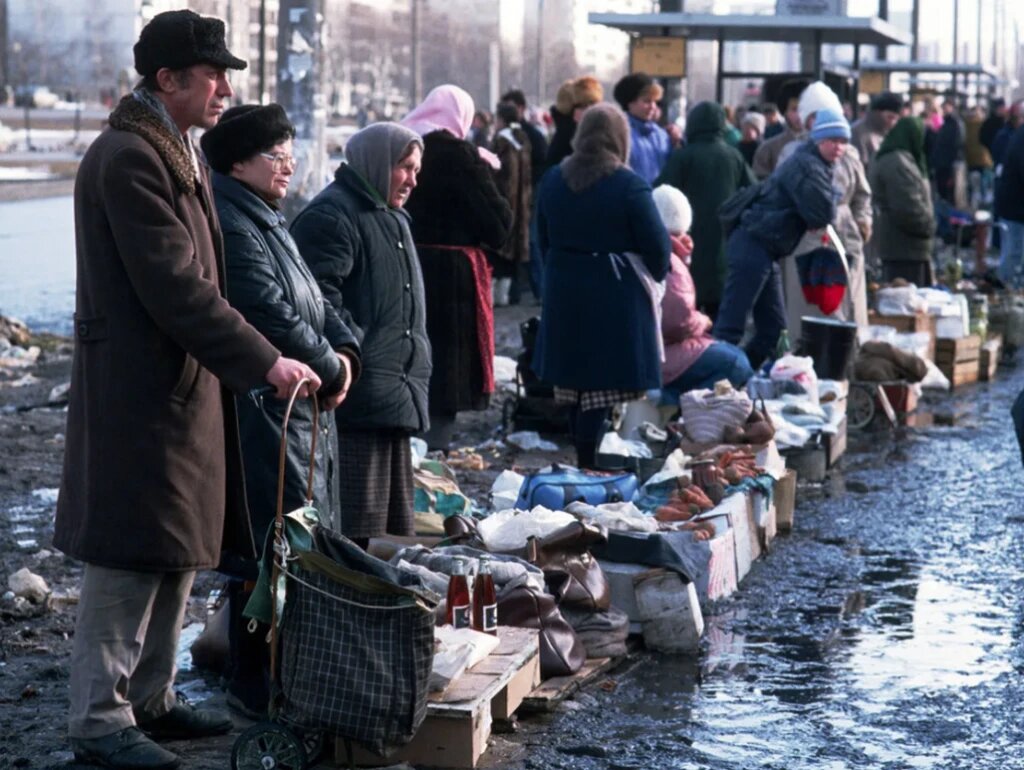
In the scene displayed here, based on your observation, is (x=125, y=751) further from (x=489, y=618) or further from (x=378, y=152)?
(x=378, y=152)

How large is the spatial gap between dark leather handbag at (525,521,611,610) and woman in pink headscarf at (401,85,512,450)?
7.79 feet


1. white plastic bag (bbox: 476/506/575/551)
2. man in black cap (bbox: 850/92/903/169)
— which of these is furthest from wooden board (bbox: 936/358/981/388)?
white plastic bag (bbox: 476/506/575/551)

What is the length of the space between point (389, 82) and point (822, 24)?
10169cm

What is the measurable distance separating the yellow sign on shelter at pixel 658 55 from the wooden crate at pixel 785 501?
319 inches

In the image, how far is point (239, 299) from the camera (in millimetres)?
5297

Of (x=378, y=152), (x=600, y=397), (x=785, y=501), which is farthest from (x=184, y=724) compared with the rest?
(x=600, y=397)

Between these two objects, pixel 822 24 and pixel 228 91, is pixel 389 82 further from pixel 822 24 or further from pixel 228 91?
pixel 228 91

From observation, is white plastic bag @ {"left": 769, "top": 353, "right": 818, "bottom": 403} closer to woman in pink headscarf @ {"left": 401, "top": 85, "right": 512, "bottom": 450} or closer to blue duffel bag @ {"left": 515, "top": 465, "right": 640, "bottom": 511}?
woman in pink headscarf @ {"left": 401, "top": 85, "right": 512, "bottom": 450}

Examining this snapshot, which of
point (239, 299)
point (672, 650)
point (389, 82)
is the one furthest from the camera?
point (389, 82)

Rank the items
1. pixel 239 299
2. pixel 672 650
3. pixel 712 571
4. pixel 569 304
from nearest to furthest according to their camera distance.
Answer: pixel 239 299
pixel 672 650
pixel 712 571
pixel 569 304

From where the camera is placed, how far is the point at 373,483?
623 cm

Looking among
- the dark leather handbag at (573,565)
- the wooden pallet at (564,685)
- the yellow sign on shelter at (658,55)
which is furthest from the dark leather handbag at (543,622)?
the yellow sign on shelter at (658,55)

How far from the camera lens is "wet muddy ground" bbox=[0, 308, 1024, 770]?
5.54 metres

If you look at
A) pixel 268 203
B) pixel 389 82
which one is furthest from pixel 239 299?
pixel 389 82
